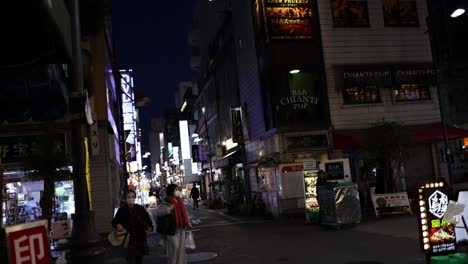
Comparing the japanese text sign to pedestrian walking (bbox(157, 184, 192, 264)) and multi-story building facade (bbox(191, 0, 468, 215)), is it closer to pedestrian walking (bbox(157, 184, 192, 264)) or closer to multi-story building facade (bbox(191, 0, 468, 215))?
pedestrian walking (bbox(157, 184, 192, 264))

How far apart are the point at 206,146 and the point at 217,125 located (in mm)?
4579

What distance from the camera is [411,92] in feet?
83.4

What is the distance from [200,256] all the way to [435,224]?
23.4ft

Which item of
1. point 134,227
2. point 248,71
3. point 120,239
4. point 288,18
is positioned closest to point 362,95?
point 288,18

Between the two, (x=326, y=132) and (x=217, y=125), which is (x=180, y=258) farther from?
(x=217, y=125)

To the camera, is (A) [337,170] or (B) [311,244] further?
(A) [337,170]

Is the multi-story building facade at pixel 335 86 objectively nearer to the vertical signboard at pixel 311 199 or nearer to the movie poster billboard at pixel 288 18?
the movie poster billboard at pixel 288 18

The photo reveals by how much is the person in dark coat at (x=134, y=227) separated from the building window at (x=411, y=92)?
18.8m

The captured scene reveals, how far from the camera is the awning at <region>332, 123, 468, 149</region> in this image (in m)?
23.1

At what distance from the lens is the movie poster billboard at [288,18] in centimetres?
2343

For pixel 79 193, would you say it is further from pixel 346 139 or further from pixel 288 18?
pixel 288 18

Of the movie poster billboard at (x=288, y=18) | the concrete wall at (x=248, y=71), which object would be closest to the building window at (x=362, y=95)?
the movie poster billboard at (x=288, y=18)

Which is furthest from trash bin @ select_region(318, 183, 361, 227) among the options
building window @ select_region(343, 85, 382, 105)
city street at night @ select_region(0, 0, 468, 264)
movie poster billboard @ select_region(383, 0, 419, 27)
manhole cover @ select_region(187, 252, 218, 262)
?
movie poster billboard @ select_region(383, 0, 419, 27)

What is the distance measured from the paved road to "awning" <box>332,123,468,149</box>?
4820 millimetres
